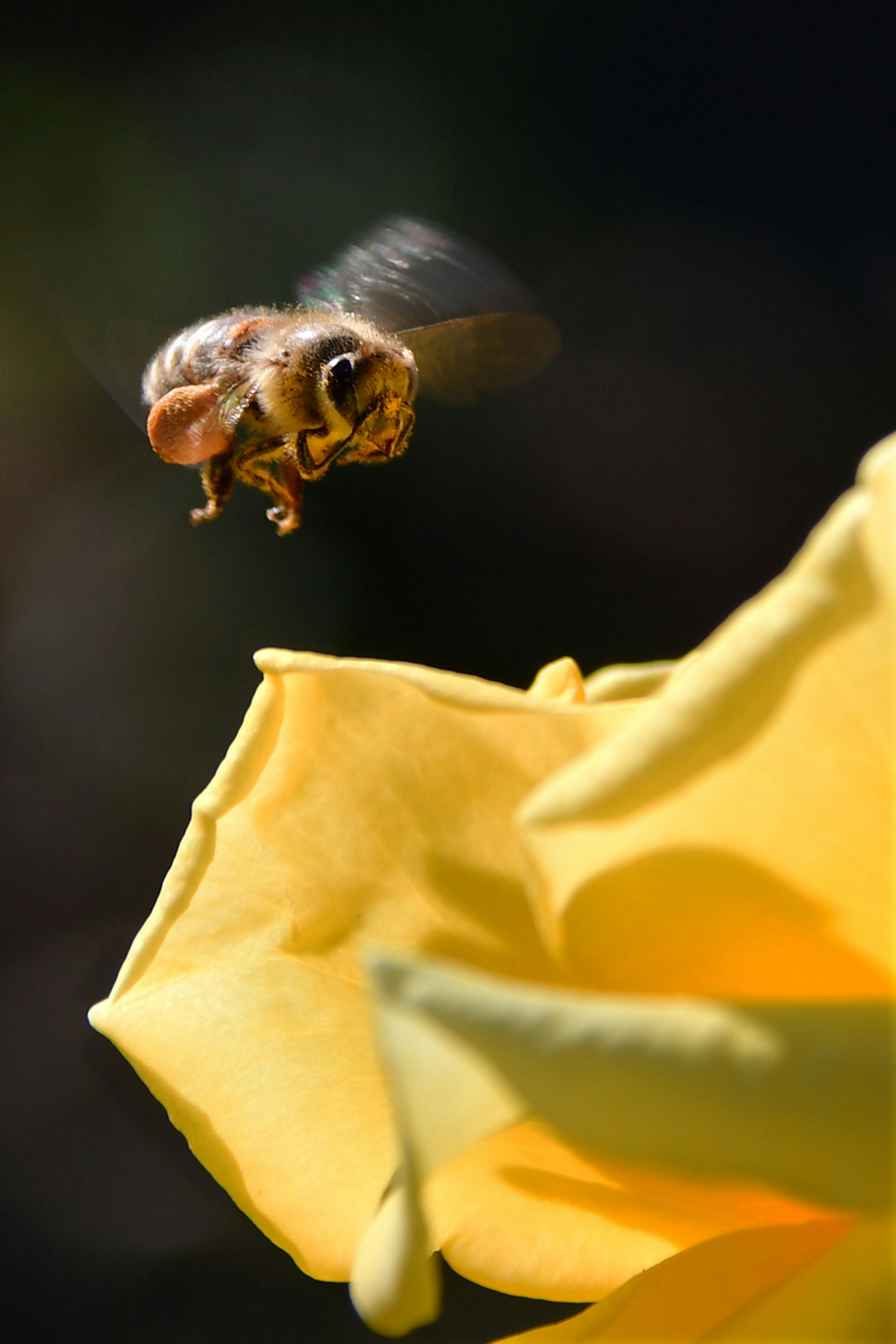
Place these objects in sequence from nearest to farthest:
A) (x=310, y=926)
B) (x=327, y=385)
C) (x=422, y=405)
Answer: (x=310, y=926)
(x=327, y=385)
(x=422, y=405)

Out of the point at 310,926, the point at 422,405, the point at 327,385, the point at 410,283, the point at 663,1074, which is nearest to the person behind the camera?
the point at 663,1074

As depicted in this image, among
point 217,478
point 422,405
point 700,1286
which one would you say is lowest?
point 422,405

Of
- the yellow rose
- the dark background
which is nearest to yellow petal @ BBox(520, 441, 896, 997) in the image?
the yellow rose

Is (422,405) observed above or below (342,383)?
below

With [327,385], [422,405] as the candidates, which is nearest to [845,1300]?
[327,385]

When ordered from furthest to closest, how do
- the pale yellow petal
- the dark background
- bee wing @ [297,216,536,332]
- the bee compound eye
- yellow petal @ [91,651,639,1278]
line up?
the dark background → bee wing @ [297,216,536,332] → the bee compound eye → yellow petal @ [91,651,639,1278] → the pale yellow petal

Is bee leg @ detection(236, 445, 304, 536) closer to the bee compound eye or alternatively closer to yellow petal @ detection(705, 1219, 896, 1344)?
the bee compound eye

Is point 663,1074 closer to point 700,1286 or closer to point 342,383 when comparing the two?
point 700,1286
